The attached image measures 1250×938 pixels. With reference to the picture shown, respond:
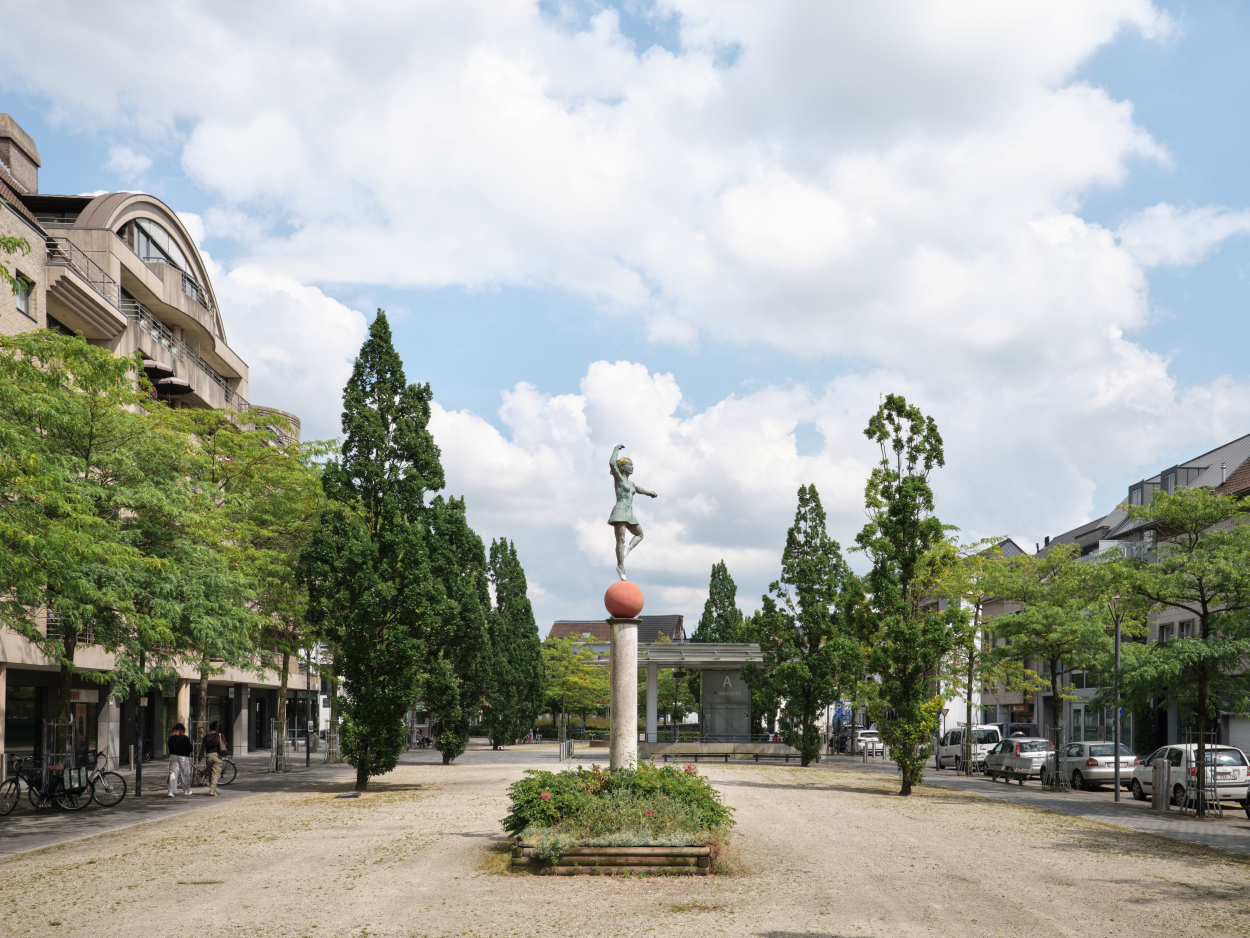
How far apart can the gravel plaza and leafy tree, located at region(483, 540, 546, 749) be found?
31484 mm

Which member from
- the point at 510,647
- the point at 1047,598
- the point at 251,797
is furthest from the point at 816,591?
the point at 251,797

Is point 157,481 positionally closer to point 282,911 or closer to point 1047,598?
point 282,911

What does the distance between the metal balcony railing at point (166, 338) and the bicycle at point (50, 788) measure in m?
23.6

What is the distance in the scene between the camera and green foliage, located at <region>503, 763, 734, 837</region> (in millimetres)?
14242

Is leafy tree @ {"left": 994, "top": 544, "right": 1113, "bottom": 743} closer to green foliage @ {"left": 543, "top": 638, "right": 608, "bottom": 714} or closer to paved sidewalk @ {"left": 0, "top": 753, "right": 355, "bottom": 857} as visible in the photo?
paved sidewalk @ {"left": 0, "top": 753, "right": 355, "bottom": 857}

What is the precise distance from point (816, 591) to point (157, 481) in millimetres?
26980

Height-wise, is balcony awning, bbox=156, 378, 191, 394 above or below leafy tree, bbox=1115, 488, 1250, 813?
above

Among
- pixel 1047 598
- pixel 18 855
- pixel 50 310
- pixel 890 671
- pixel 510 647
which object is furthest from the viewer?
pixel 510 647

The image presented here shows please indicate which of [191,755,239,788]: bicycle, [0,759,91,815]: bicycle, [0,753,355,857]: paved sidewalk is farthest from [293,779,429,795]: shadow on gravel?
[0,759,91,815]: bicycle

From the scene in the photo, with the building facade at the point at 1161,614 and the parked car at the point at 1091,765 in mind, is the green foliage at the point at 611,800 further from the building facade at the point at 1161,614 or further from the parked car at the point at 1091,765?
the building facade at the point at 1161,614

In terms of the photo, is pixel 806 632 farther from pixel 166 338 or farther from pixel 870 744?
pixel 166 338

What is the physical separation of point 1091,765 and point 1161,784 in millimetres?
7240

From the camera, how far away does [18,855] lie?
49.5ft

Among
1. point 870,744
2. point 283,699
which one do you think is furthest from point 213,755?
point 870,744
